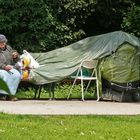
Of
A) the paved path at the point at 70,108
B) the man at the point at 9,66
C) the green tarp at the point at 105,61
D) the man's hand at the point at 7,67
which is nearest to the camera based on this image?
the paved path at the point at 70,108

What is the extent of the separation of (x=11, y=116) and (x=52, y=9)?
283 inches

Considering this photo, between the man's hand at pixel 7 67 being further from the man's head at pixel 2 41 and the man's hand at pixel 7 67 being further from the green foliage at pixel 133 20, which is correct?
the green foliage at pixel 133 20

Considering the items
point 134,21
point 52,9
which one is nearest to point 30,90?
point 52,9

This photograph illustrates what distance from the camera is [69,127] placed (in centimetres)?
689

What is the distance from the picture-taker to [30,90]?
13.3 metres

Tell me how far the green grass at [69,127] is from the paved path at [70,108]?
634 millimetres

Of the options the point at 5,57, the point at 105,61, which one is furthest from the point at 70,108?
Result: the point at 5,57

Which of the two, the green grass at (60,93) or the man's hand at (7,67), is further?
the green grass at (60,93)

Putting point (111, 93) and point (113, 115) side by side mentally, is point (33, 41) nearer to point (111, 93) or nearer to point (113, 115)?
point (111, 93)

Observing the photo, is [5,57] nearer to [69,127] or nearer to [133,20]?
[69,127]

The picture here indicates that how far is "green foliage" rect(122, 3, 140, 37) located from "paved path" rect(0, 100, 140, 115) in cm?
438

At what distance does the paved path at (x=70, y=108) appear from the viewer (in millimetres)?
8688

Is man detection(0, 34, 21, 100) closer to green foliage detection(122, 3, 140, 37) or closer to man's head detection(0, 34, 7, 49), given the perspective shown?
man's head detection(0, 34, 7, 49)

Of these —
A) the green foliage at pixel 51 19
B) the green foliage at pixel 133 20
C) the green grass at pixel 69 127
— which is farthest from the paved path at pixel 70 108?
the green foliage at pixel 133 20
